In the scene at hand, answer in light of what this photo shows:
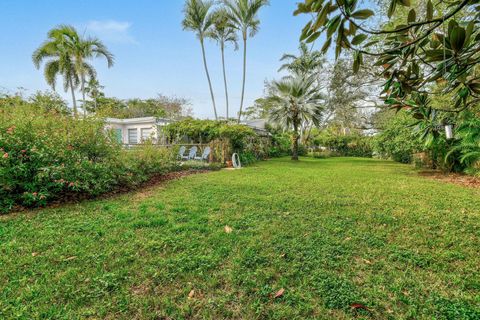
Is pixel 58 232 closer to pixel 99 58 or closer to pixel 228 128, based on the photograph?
pixel 228 128

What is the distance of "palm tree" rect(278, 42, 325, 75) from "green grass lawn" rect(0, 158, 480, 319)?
19454 mm

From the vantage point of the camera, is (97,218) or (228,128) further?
(228,128)

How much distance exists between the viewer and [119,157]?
18.8ft

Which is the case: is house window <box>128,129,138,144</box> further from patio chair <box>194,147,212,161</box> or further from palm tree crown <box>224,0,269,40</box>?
palm tree crown <box>224,0,269,40</box>

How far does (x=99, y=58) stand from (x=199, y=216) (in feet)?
66.1

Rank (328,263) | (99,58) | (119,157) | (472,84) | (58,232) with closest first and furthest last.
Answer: (472,84), (328,263), (58,232), (119,157), (99,58)

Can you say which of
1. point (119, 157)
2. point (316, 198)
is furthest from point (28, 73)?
point (316, 198)

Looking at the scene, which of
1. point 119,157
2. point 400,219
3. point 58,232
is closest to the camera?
point 58,232

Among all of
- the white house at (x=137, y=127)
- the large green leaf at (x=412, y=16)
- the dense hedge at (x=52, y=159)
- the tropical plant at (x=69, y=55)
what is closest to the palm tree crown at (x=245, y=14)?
the white house at (x=137, y=127)

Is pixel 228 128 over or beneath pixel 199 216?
over

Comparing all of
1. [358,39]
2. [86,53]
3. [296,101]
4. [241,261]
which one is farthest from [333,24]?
[86,53]

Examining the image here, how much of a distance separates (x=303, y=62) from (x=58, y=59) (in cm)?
2086

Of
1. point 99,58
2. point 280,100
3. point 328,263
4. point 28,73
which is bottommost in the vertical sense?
point 328,263

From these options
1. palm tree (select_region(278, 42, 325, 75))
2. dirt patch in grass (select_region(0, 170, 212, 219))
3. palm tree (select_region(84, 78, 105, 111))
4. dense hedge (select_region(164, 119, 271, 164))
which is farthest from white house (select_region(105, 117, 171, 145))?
palm tree (select_region(278, 42, 325, 75))
